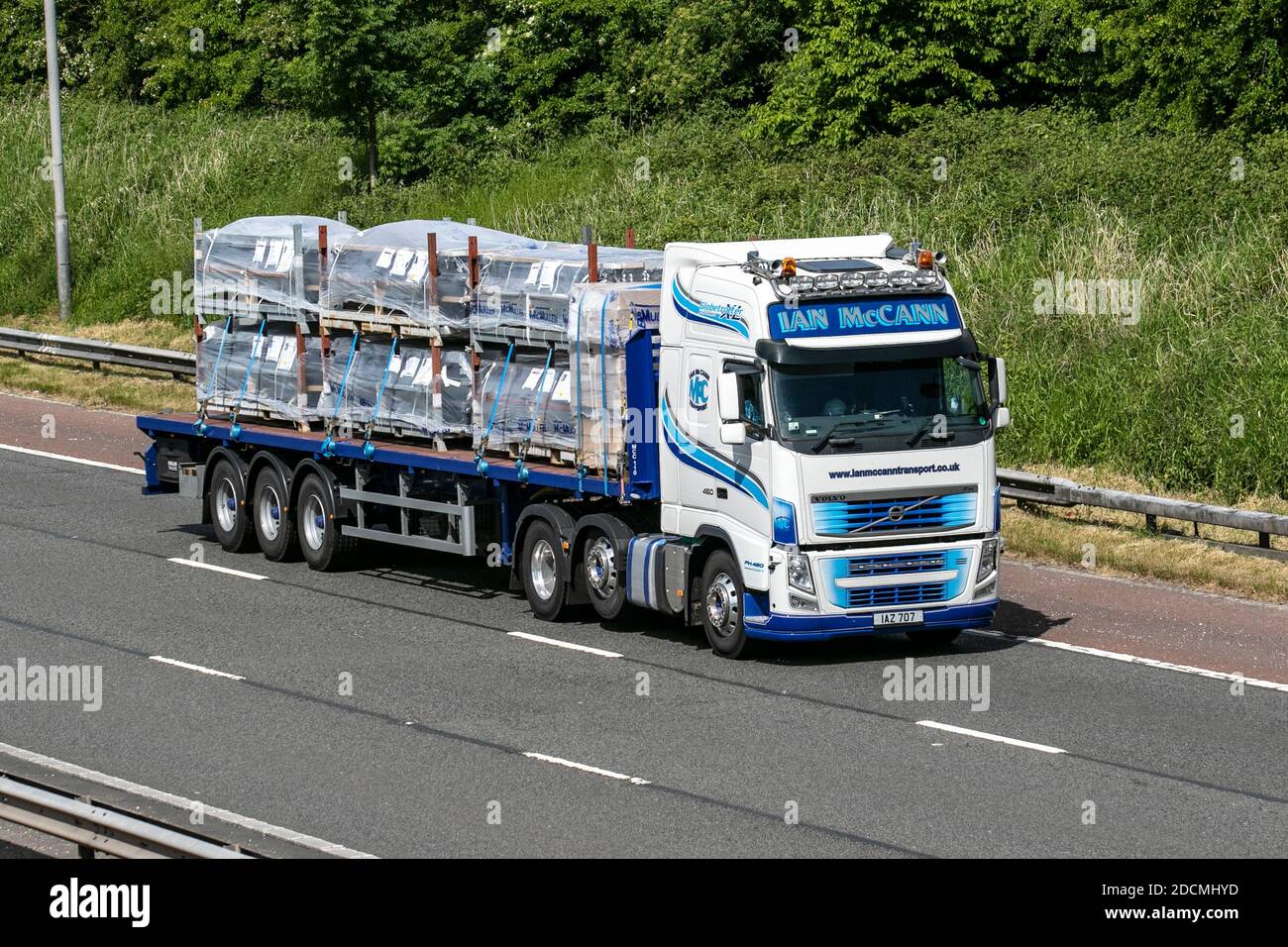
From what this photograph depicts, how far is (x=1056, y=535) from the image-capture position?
65.9ft

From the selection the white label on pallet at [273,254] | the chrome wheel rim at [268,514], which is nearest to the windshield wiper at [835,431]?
the chrome wheel rim at [268,514]

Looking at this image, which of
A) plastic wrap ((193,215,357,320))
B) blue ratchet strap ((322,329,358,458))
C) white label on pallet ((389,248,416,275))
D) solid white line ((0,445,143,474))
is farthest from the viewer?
solid white line ((0,445,143,474))

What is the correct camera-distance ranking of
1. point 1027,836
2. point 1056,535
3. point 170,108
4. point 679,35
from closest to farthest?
1. point 1027,836
2. point 1056,535
3. point 679,35
4. point 170,108

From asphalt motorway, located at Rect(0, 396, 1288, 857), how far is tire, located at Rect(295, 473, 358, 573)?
0.76 feet

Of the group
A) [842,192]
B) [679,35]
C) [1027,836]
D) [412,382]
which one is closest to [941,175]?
[842,192]

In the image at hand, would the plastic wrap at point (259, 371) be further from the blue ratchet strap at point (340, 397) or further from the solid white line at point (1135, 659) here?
the solid white line at point (1135, 659)

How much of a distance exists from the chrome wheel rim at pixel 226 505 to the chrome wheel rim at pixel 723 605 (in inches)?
277

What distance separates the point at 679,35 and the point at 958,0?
7868mm

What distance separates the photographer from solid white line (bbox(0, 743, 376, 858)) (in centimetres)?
908

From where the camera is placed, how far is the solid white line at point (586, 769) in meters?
12.2

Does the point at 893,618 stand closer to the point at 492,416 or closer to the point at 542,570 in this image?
the point at 542,570

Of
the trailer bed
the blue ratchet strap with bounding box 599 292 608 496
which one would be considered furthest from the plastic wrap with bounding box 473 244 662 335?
the trailer bed

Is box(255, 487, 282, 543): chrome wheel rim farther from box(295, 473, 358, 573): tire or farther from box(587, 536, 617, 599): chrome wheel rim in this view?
box(587, 536, 617, 599): chrome wheel rim
